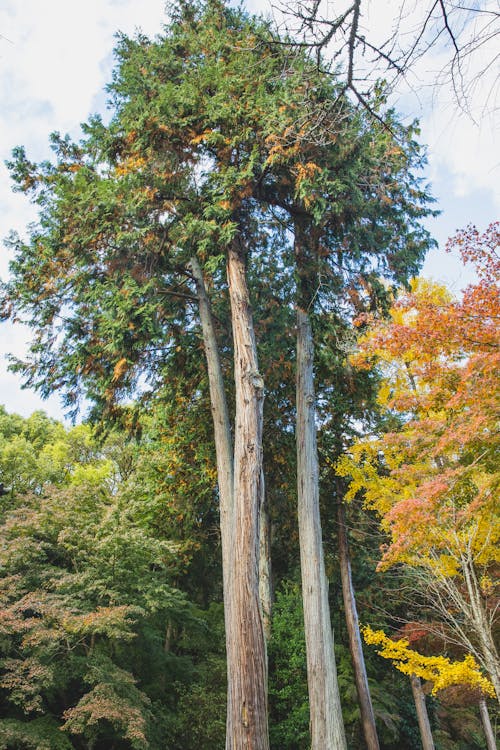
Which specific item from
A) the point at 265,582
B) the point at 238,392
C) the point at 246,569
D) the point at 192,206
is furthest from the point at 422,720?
the point at 192,206

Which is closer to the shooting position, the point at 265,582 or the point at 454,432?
the point at 454,432

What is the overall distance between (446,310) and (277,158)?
320cm

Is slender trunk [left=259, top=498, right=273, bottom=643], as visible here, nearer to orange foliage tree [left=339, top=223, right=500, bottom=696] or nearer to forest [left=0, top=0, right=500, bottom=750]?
forest [left=0, top=0, right=500, bottom=750]

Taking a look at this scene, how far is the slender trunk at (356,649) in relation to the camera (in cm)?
957

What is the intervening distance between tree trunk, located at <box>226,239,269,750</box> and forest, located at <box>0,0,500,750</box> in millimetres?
26

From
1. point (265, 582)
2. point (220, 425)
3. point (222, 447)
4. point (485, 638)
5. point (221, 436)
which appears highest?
point (220, 425)

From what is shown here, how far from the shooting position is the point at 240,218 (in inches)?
323

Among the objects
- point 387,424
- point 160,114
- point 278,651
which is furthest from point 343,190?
point 278,651

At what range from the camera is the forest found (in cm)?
636

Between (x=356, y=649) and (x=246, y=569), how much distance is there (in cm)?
631

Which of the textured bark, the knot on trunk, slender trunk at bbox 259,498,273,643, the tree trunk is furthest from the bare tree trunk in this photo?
slender trunk at bbox 259,498,273,643

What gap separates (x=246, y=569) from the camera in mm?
5594

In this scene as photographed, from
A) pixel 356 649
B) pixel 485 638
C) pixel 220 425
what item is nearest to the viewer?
pixel 485 638

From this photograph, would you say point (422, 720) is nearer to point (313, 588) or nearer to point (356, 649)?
point (356, 649)
